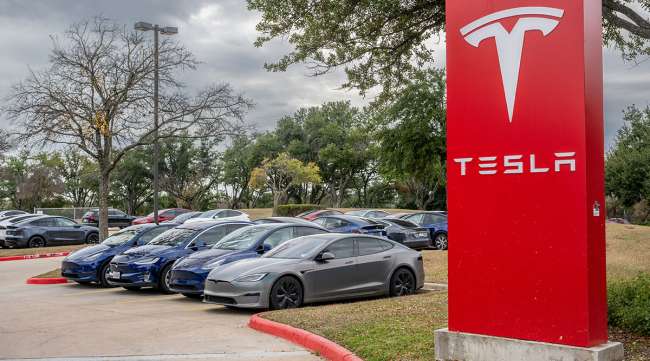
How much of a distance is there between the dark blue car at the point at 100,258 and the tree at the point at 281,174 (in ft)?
135

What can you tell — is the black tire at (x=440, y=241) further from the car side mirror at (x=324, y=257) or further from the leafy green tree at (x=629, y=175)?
the leafy green tree at (x=629, y=175)

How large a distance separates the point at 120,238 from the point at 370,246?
8.49 m

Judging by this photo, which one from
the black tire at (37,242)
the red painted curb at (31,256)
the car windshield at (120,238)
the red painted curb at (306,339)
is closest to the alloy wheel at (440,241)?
the car windshield at (120,238)

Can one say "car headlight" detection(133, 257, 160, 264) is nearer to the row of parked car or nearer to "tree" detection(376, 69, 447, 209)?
the row of parked car

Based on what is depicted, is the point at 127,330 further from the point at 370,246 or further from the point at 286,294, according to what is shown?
the point at 370,246

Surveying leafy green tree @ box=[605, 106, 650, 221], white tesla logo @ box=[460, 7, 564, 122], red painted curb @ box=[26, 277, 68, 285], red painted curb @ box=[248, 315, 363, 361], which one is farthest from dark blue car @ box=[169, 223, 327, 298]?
leafy green tree @ box=[605, 106, 650, 221]

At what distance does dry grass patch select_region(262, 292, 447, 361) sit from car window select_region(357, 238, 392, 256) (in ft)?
5.25

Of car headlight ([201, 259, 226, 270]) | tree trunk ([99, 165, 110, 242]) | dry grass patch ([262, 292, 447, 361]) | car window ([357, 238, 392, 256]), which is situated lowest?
dry grass patch ([262, 292, 447, 361])

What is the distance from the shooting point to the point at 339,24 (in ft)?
45.9

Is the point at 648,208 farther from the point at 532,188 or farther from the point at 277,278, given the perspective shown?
the point at 532,188

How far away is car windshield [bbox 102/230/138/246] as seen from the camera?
61.5 ft

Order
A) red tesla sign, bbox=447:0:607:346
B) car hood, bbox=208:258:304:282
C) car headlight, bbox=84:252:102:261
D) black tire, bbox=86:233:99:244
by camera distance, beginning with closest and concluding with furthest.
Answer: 1. red tesla sign, bbox=447:0:607:346
2. car hood, bbox=208:258:304:282
3. car headlight, bbox=84:252:102:261
4. black tire, bbox=86:233:99:244

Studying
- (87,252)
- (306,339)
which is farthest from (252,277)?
(87,252)

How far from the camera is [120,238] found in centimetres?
1906
